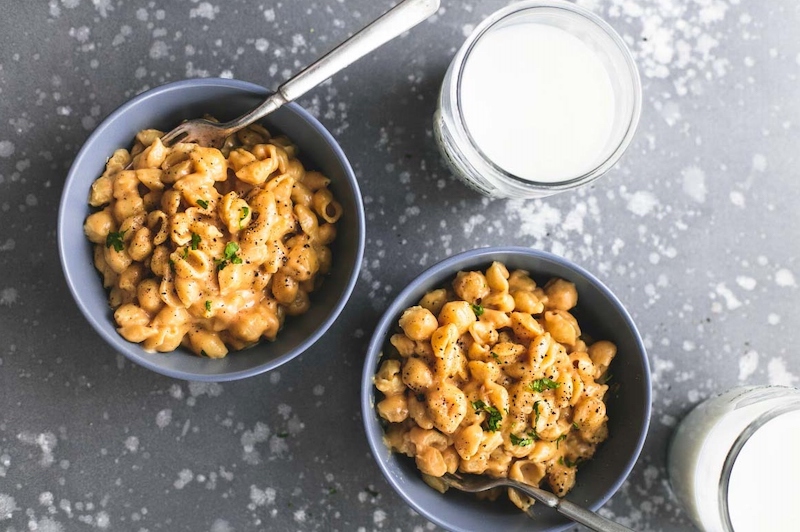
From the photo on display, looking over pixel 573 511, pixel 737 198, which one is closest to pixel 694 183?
pixel 737 198

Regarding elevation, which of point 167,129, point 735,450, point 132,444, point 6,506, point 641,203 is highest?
point 167,129

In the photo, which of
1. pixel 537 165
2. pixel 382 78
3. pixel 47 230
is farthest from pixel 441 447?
pixel 47 230

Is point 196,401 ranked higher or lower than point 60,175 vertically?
lower

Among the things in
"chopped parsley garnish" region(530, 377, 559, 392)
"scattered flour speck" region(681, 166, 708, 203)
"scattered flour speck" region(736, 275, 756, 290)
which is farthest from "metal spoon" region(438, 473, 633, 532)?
"scattered flour speck" region(681, 166, 708, 203)

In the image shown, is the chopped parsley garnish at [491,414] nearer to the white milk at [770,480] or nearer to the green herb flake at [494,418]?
the green herb flake at [494,418]

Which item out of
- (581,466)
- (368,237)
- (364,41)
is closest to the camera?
(364,41)

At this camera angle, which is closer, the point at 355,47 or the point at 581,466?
the point at 355,47

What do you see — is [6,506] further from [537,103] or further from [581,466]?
[537,103]

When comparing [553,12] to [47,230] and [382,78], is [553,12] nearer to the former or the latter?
[382,78]
